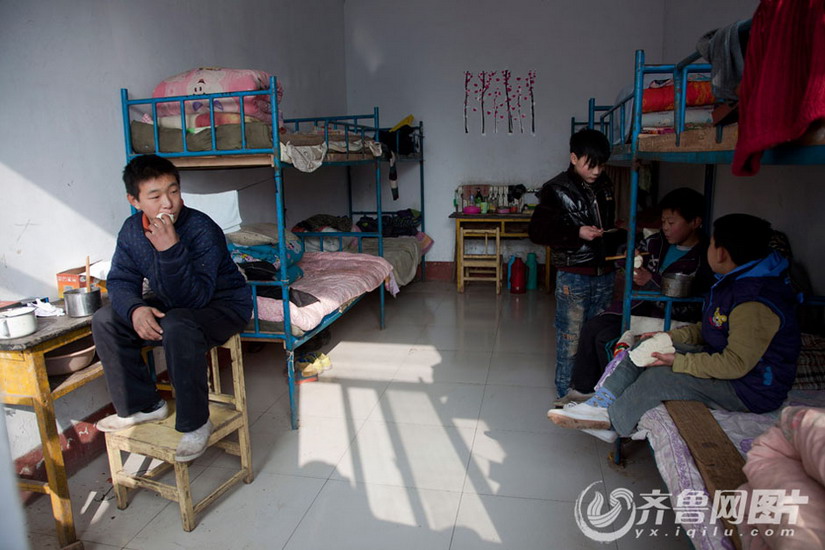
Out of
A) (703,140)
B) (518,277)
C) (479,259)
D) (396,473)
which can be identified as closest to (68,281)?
(396,473)

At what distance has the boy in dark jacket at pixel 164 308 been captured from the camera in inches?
86.0

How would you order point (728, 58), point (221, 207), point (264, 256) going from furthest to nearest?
point (221, 207)
point (264, 256)
point (728, 58)

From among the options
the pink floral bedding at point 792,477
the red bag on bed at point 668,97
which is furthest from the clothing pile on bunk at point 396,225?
the pink floral bedding at point 792,477

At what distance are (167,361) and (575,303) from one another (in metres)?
1.95

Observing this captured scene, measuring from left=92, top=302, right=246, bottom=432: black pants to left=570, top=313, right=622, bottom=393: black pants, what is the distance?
1.73 metres

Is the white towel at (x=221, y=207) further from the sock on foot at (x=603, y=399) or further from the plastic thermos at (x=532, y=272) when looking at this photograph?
the plastic thermos at (x=532, y=272)

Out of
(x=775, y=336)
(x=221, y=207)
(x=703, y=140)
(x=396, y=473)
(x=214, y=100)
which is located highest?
(x=214, y=100)

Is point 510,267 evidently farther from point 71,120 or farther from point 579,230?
point 71,120

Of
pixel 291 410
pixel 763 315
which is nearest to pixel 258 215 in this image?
pixel 291 410

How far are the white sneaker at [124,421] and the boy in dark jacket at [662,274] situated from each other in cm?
185

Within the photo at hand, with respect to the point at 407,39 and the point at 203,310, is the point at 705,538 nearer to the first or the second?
the point at 203,310

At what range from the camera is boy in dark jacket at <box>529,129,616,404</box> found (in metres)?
2.73

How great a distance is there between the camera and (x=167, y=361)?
2.20m

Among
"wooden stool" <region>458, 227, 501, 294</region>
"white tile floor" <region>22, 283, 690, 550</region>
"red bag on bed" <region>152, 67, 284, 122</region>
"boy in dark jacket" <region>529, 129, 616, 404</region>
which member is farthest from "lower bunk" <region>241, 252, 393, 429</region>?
"wooden stool" <region>458, 227, 501, 294</region>
